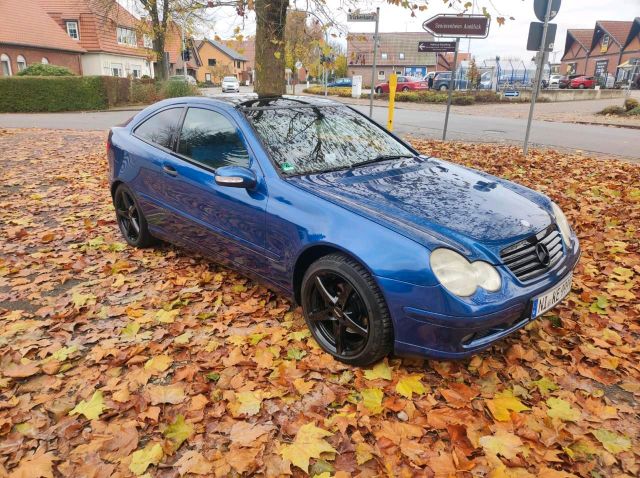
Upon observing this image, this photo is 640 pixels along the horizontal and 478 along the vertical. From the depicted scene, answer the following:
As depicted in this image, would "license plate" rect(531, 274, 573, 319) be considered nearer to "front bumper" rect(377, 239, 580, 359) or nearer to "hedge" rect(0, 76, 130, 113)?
"front bumper" rect(377, 239, 580, 359)

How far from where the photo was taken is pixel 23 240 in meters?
5.23

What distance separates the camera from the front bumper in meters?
2.41

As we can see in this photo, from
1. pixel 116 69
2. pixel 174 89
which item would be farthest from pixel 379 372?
pixel 116 69

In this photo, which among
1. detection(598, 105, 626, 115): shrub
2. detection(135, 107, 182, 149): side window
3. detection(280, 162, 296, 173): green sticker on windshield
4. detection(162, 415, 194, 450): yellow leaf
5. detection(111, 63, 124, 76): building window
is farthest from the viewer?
detection(111, 63, 124, 76): building window

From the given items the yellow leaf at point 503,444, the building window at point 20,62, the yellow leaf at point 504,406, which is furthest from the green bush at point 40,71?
the yellow leaf at point 503,444

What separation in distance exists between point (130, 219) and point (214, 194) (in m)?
1.77

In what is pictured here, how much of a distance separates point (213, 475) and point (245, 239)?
63.9 inches

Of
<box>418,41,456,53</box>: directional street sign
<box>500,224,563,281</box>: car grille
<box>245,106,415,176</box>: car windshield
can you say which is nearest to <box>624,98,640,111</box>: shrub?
<box>418,41,456,53</box>: directional street sign

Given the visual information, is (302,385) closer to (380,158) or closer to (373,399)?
(373,399)

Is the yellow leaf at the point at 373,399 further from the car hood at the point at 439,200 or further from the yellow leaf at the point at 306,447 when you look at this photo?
the car hood at the point at 439,200

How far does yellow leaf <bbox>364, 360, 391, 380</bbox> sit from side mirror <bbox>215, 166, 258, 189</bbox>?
4.63ft

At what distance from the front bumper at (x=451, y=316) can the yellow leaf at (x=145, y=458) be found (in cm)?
131

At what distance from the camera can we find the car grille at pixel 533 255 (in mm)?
2639

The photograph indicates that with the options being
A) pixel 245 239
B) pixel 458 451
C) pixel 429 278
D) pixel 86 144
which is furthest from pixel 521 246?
pixel 86 144
